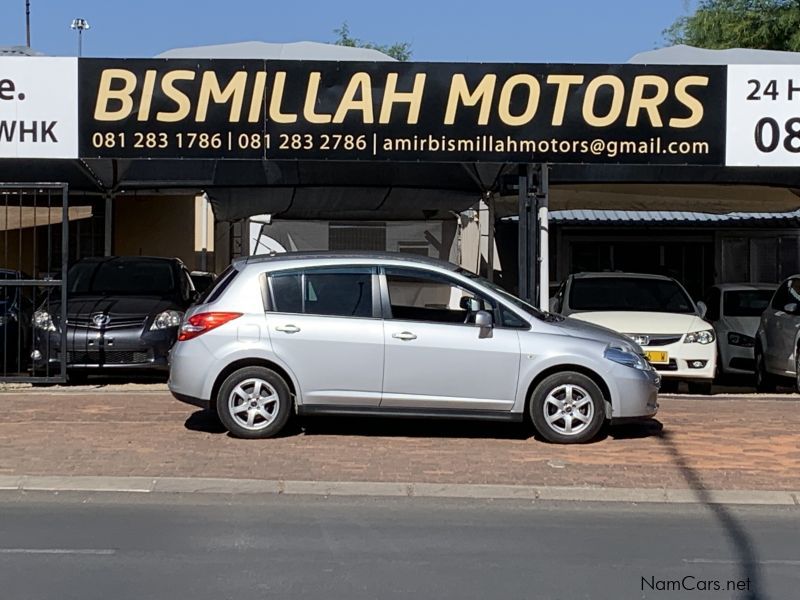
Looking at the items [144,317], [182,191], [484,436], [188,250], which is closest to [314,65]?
[144,317]

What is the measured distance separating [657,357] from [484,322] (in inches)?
162

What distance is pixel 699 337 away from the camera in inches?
502

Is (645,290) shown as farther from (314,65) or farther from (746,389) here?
(314,65)

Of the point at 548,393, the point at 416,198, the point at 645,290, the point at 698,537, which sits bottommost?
the point at 698,537

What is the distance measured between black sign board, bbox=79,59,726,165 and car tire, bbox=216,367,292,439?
3.74 m

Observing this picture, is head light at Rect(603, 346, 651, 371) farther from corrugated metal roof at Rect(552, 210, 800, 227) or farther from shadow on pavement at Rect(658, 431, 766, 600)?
corrugated metal roof at Rect(552, 210, 800, 227)

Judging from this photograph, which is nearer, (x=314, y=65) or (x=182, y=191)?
(x=314, y=65)

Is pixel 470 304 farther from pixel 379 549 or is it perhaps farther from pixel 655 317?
pixel 655 317

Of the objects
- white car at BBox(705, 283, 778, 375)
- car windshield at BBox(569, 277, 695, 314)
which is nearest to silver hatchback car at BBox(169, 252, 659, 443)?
car windshield at BBox(569, 277, 695, 314)

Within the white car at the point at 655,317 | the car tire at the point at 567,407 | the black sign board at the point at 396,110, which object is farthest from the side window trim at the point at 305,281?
the white car at the point at 655,317

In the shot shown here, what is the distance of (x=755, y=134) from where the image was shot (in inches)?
Answer: 483

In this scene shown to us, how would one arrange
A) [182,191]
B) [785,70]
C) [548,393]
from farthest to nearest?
[182,191] → [785,70] → [548,393]

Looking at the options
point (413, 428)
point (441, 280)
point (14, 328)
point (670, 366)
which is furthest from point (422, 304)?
point (14, 328)

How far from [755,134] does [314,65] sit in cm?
521
